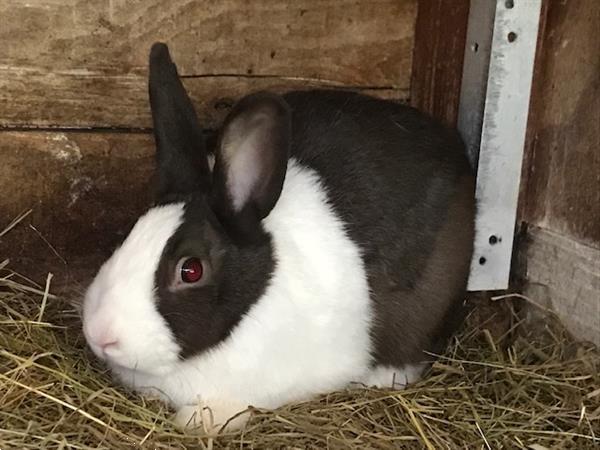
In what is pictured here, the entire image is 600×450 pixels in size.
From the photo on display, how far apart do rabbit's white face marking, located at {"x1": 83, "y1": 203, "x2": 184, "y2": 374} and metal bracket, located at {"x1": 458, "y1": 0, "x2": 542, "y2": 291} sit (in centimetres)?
99

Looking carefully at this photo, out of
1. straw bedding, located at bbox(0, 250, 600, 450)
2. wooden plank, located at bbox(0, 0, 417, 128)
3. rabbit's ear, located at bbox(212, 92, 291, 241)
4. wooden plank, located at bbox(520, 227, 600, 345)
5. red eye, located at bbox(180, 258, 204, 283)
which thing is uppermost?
wooden plank, located at bbox(0, 0, 417, 128)

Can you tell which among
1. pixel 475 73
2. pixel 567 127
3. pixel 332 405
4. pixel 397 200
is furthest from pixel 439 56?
pixel 332 405

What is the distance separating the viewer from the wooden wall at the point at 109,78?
2.60 meters

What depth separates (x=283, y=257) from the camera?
236cm

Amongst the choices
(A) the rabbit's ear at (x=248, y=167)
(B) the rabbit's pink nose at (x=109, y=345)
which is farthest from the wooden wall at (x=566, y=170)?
(B) the rabbit's pink nose at (x=109, y=345)

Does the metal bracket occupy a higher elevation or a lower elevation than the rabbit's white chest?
A: higher

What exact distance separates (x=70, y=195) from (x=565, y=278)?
1.42 metres

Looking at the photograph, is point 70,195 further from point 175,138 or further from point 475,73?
point 475,73

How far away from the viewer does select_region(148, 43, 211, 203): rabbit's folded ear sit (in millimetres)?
2311

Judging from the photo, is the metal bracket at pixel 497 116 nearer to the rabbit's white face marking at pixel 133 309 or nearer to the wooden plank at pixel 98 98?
the wooden plank at pixel 98 98

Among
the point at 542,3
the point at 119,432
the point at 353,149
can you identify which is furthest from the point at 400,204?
the point at 119,432

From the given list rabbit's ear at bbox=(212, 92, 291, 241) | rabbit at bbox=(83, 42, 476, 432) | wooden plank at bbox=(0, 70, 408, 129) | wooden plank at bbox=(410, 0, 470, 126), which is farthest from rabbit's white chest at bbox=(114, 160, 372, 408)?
wooden plank at bbox=(410, 0, 470, 126)

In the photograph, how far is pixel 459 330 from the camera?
292cm

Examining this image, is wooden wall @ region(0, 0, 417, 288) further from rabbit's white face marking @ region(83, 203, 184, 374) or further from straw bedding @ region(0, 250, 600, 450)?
rabbit's white face marking @ region(83, 203, 184, 374)
